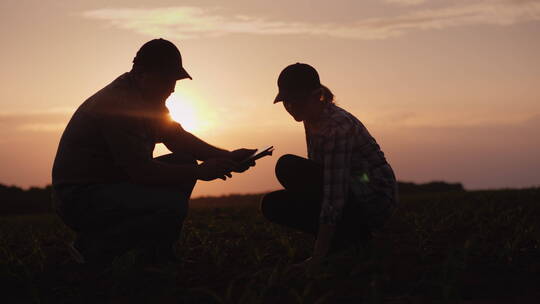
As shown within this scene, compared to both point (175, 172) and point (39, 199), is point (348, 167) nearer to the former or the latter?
point (175, 172)

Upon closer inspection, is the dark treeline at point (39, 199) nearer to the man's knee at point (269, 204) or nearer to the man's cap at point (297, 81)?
the man's knee at point (269, 204)

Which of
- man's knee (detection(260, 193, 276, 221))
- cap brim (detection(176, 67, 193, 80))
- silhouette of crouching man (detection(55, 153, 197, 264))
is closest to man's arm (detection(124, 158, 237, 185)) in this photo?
silhouette of crouching man (detection(55, 153, 197, 264))

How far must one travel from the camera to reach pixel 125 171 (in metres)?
4.90

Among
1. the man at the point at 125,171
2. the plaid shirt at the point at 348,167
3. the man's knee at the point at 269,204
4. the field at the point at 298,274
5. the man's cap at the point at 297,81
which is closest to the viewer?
the field at the point at 298,274

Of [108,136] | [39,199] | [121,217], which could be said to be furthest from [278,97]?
[39,199]

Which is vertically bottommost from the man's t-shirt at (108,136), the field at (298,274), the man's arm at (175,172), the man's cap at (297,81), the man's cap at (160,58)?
the field at (298,274)

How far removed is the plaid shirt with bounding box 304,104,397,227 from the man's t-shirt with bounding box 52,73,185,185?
136cm

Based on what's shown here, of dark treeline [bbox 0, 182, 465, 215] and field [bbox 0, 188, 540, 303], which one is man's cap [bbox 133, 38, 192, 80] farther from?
dark treeline [bbox 0, 182, 465, 215]

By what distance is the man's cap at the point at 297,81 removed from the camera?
15.0ft

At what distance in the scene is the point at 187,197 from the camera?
5.22 meters

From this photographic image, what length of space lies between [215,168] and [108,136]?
3.25 ft

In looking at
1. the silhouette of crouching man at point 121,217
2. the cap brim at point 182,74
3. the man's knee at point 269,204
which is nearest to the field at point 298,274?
the silhouette of crouching man at point 121,217

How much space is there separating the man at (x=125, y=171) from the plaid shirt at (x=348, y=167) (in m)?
1.14

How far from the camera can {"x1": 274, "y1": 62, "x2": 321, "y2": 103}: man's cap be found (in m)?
4.58
